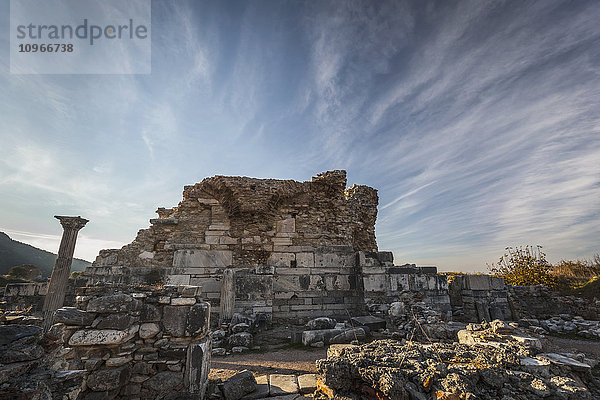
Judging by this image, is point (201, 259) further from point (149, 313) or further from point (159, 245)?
point (149, 313)

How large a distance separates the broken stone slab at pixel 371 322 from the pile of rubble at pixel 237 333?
262cm

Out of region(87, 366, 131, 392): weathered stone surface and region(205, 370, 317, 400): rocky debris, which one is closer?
region(87, 366, 131, 392): weathered stone surface

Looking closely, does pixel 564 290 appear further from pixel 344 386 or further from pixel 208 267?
pixel 208 267

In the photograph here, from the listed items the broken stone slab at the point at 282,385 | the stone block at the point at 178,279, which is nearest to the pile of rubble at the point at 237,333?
the broken stone slab at the point at 282,385

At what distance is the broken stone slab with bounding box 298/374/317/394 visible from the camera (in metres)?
3.79

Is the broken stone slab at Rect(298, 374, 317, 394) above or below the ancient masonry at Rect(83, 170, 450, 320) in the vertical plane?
below

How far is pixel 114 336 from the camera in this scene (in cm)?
313

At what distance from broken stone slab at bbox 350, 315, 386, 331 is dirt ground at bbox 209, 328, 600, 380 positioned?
1655mm

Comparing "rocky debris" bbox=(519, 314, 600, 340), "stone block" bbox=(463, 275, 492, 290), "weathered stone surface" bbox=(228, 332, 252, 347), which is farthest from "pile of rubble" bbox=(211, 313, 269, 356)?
"rocky debris" bbox=(519, 314, 600, 340)

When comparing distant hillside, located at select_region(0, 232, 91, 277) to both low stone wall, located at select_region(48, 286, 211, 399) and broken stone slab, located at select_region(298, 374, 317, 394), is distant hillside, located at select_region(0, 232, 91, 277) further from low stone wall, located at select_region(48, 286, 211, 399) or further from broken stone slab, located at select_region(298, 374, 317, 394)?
broken stone slab, located at select_region(298, 374, 317, 394)

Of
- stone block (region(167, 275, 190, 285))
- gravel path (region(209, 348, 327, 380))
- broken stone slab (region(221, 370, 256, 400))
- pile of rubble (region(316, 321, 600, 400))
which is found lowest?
gravel path (region(209, 348, 327, 380))

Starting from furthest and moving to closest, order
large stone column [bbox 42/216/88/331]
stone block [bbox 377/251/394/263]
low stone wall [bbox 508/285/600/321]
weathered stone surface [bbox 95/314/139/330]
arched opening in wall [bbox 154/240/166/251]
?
low stone wall [bbox 508/285/600/321], arched opening in wall [bbox 154/240/166/251], stone block [bbox 377/251/394/263], large stone column [bbox 42/216/88/331], weathered stone surface [bbox 95/314/139/330]

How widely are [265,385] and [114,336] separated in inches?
87.9

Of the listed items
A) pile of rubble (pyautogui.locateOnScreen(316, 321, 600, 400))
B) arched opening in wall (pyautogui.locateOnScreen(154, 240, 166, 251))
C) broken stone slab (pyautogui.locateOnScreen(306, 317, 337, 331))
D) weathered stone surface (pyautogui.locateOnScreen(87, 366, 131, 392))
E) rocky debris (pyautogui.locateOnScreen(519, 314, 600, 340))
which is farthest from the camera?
arched opening in wall (pyautogui.locateOnScreen(154, 240, 166, 251))
